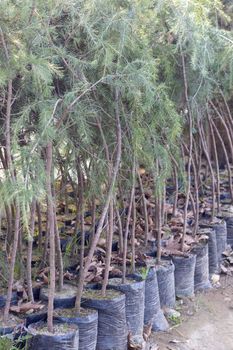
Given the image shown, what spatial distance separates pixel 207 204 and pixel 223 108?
1044 mm

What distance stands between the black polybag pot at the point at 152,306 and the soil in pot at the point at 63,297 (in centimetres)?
58

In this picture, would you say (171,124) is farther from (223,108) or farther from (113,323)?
(223,108)

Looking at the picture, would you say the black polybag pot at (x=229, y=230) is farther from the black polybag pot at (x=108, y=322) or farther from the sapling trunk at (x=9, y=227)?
the sapling trunk at (x=9, y=227)

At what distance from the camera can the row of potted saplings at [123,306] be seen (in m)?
3.18

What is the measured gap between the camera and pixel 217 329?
4.09 metres

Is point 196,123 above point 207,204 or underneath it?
above

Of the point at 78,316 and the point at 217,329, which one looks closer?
the point at 78,316

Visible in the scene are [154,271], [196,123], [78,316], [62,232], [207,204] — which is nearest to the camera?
[78,316]

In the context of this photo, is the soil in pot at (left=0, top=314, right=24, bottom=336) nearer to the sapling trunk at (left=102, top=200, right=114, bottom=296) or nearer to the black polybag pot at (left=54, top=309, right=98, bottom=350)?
the black polybag pot at (left=54, top=309, right=98, bottom=350)

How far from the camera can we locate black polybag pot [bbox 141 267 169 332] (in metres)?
3.96

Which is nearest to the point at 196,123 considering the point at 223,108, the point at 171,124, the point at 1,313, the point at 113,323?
the point at 223,108

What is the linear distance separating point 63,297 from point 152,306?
78 centimetres

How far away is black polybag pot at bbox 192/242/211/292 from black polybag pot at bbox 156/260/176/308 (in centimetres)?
42

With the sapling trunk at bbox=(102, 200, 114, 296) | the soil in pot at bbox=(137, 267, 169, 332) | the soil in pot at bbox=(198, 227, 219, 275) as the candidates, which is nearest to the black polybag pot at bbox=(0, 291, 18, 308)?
the sapling trunk at bbox=(102, 200, 114, 296)
